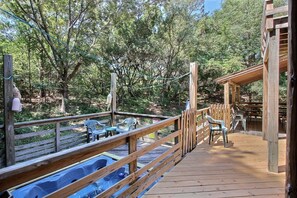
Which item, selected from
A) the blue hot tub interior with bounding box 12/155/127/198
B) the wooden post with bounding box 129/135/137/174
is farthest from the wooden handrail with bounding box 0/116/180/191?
the blue hot tub interior with bounding box 12/155/127/198

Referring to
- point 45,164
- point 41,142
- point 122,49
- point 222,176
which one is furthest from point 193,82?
point 122,49

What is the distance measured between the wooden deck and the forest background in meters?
7.20

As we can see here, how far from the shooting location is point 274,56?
335 centimetres

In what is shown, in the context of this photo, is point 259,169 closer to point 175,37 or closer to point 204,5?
point 175,37

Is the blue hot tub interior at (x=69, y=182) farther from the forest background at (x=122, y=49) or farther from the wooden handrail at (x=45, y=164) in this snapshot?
the forest background at (x=122, y=49)

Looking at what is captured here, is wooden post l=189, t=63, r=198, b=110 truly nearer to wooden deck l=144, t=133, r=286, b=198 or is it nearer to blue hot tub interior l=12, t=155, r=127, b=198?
wooden deck l=144, t=133, r=286, b=198

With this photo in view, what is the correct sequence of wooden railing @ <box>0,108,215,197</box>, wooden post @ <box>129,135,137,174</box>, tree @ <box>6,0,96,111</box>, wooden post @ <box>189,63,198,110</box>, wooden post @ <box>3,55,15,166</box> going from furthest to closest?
tree @ <box>6,0,96,111</box>
wooden post @ <box>189,63,198,110</box>
wooden post @ <box>3,55,15,166</box>
wooden post @ <box>129,135,137,174</box>
wooden railing @ <box>0,108,215,197</box>

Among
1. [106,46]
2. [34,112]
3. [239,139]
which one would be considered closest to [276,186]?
[239,139]

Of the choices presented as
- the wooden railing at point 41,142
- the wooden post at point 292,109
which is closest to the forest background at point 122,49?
the wooden railing at point 41,142

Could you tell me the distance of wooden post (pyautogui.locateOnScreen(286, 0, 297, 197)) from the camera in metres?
1.11

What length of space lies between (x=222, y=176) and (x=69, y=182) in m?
2.62

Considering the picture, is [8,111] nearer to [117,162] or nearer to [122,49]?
[117,162]

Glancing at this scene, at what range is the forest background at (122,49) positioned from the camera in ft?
32.8

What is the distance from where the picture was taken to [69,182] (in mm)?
3844
